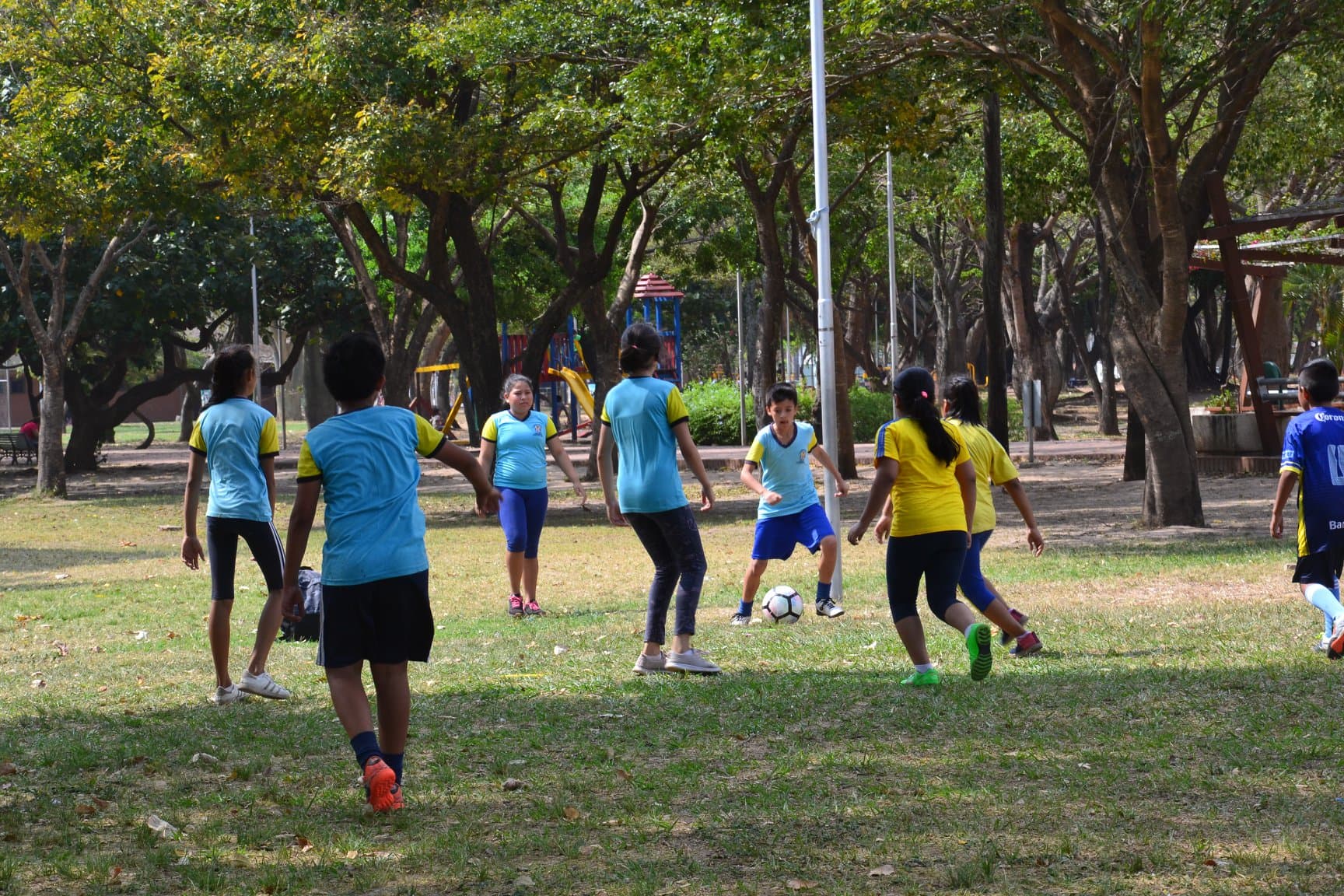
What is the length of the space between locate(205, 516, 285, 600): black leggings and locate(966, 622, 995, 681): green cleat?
10.6ft

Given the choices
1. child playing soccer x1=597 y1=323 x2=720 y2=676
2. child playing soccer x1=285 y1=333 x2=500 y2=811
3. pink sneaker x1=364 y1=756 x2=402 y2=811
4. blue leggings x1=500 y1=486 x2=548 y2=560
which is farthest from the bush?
pink sneaker x1=364 y1=756 x2=402 y2=811

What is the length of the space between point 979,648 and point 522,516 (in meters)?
4.52

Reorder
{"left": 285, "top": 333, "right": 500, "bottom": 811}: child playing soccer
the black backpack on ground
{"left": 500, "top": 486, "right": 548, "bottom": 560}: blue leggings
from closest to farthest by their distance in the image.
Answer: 1. {"left": 285, "top": 333, "right": 500, "bottom": 811}: child playing soccer
2. the black backpack on ground
3. {"left": 500, "top": 486, "right": 548, "bottom": 560}: blue leggings

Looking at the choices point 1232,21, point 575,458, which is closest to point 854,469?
point 1232,21

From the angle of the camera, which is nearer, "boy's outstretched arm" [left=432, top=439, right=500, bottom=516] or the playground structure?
"boy's outstretched arm" [left=432, top=439, right=500, bottom=516]

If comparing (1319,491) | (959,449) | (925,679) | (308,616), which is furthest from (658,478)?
(1319,491)

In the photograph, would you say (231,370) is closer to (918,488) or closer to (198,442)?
(198,442)

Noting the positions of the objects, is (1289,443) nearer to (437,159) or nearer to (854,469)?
(437,159)

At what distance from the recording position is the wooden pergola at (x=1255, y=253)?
19766 mm

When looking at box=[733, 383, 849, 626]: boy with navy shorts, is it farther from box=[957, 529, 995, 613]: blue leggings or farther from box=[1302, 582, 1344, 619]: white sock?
box=[1302, 582, 1344, 619]: white sock

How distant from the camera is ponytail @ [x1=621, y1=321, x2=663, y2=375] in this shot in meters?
7.61

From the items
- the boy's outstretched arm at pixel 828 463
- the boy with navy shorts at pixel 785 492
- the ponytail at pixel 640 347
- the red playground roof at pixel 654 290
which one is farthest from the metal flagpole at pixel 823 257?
the red playground roof at pixel 654 290

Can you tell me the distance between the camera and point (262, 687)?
7484 mm

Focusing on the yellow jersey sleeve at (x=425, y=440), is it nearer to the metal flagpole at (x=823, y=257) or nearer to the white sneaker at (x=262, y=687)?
the white sneaker at (x=262, y=687)
